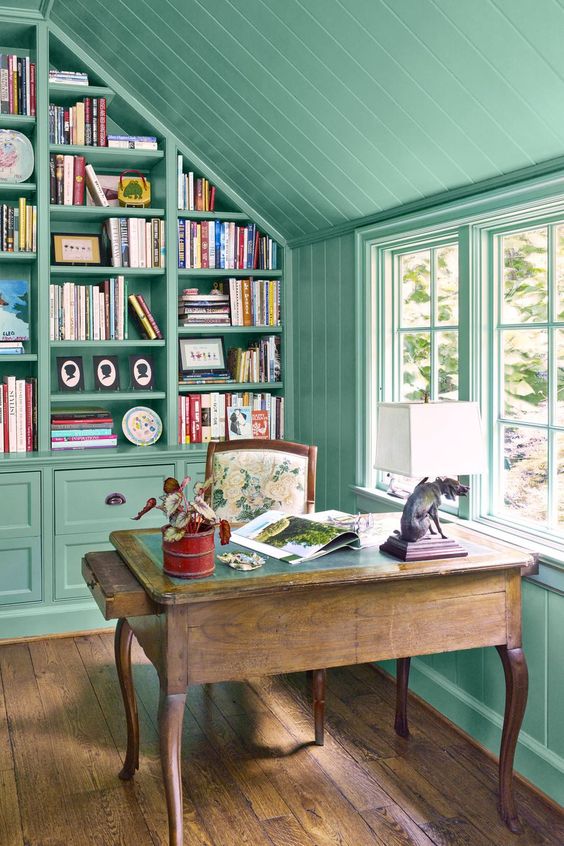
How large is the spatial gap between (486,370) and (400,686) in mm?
1161

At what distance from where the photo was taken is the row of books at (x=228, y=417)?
14.8 ft

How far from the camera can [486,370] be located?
304cm

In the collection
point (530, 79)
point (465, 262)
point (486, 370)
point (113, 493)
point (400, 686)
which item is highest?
point (530, 79)

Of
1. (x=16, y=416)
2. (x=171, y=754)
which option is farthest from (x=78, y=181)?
(x=171, y=754)

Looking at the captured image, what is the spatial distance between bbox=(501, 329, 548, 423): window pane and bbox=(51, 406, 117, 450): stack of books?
2120 millimetres

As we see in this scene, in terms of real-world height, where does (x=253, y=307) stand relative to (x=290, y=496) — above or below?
above

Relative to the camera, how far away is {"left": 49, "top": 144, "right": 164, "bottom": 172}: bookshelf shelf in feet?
13.8

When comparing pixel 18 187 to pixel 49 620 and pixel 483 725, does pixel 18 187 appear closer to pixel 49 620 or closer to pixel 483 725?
pixel 49 620

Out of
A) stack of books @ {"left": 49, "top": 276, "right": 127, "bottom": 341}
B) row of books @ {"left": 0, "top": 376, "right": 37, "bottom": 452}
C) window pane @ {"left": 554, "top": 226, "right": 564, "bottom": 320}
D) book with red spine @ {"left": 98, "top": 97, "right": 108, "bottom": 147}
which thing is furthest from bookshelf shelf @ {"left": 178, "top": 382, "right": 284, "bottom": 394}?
window pane @ {"left": 554, "top": 226, "right": 564, "bottom": 320}

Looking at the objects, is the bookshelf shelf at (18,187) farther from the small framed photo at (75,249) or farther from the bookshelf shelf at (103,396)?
the bookshelf shelf at (103,396)

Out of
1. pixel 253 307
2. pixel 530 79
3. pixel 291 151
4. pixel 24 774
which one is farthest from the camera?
pixel 253 307

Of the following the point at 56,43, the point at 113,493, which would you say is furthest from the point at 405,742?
the point at 56,43

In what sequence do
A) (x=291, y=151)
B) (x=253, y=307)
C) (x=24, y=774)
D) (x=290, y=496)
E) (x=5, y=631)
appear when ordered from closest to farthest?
(x=24, y=774) < (x=290, y=496) < (x=291, y=151) < (x=5, y=631) < (x=253, y=307)

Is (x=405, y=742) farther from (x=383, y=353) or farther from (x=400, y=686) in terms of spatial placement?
(x=383, y=353)
